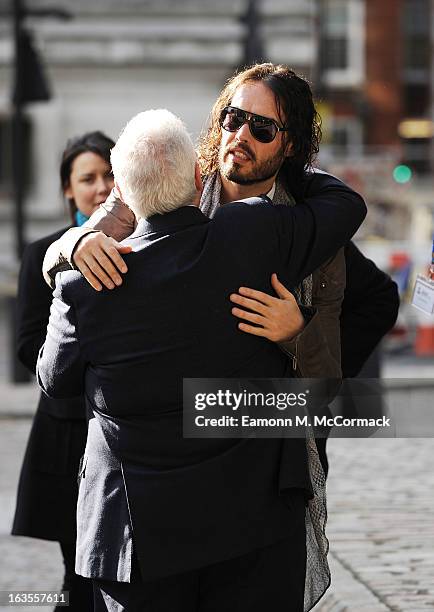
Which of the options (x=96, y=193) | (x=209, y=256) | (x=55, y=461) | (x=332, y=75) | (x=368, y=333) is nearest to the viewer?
(x=209, y=256)

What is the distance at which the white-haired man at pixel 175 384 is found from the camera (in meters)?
2.74

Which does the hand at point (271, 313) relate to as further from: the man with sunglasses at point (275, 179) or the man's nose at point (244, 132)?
the man's nose at point (244, 132)

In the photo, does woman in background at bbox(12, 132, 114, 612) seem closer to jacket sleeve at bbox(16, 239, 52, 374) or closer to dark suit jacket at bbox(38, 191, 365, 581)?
jacket sleeve at bbox(16, 239, 52, 374)

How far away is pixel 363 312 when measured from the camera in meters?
3.58

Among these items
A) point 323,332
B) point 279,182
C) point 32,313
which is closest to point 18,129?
point 32,313

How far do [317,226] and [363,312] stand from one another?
2.40 feet

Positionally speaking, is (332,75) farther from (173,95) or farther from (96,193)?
(96,193)

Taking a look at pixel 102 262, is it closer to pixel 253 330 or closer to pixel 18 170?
pixel 253 330

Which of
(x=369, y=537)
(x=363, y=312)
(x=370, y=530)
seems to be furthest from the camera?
(x=370, y=530)

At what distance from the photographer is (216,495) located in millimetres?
2779

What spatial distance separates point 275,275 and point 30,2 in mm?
21414

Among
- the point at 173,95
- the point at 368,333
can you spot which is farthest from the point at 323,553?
the point at 173,95

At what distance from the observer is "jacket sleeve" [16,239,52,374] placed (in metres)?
4.11

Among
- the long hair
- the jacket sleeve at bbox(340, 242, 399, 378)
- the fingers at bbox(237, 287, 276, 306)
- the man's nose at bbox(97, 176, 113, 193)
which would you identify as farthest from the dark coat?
the fingers at bbox(237, 287, 276, 306)
